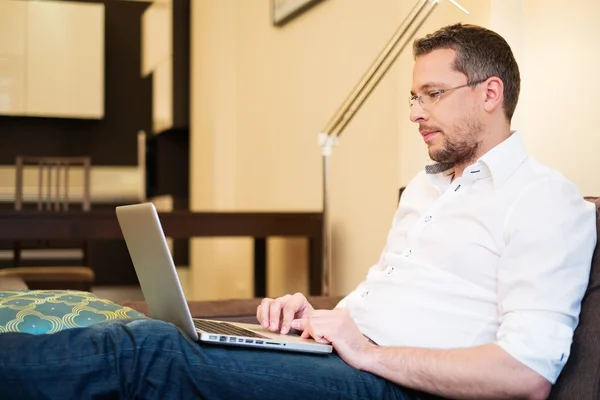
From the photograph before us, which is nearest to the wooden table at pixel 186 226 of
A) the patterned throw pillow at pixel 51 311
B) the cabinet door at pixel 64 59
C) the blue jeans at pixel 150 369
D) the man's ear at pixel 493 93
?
the patterned throw pillow at pixel 51 311

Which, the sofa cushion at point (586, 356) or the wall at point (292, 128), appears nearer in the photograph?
the sofa cushion at point (586, 356)

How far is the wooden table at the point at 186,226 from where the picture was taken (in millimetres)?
3496

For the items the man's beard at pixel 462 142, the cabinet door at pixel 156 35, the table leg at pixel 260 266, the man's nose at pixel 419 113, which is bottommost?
the table leg at pixel 260 266

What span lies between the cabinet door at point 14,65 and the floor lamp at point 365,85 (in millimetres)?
4395

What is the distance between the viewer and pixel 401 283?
1.66 metres

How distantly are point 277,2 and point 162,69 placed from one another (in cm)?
243

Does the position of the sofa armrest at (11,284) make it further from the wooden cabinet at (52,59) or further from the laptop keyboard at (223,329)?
the wooden cabinet at (52,59)

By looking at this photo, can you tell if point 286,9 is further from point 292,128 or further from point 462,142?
point 462,142

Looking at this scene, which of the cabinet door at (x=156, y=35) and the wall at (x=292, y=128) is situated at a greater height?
the cabinet door at (x=156, y=35)

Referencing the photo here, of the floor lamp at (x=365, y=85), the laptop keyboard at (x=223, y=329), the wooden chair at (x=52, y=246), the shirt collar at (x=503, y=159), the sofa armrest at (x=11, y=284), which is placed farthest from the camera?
the wooden chair at (x=52, y=246)

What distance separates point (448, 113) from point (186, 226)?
6.86 ft

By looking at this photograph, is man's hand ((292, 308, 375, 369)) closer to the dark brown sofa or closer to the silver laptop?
the silver laptop

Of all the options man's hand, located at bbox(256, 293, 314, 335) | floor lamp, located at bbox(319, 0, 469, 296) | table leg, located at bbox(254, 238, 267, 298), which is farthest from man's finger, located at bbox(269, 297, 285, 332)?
table leg, located at bbox(254, 238, 267, 298)

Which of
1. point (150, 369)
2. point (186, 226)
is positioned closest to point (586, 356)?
point (150, 369)
